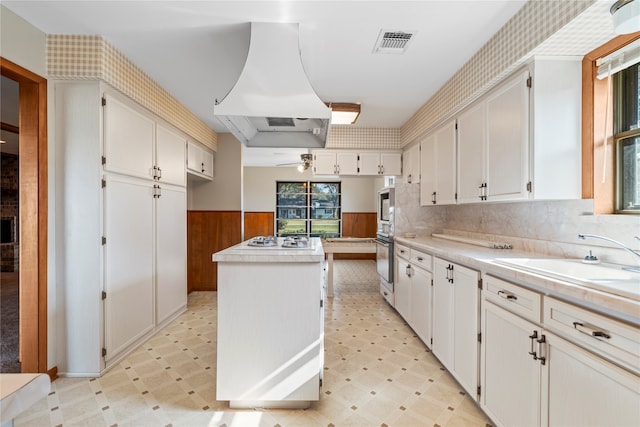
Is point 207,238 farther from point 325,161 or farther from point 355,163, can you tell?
point 355,163

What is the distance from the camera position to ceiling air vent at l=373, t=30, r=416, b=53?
2.06 metres

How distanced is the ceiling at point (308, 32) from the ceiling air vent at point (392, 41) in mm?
35

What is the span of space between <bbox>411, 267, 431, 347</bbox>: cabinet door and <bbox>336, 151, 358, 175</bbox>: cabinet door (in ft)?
5.86

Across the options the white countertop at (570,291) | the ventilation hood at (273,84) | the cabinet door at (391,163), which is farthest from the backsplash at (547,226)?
the ventilation hood at (273,84)

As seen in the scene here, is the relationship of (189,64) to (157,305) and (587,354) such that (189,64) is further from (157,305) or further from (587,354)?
(587,354)

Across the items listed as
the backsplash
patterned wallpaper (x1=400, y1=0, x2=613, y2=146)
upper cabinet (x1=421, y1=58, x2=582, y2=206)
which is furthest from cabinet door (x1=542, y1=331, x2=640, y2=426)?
patterned wallpaper (x1=400, y1=0, x2=613, y2=146)

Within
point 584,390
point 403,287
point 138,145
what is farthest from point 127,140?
point 584,390

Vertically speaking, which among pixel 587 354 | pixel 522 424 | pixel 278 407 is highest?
pixel 587 354

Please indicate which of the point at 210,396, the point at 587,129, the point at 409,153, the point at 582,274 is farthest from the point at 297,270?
the point at 409,153

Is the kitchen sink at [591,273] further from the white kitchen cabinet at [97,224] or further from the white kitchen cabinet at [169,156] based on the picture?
the white kitchen cabinet at [169,156]

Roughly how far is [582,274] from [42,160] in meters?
3.40

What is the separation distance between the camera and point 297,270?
73.5 inches

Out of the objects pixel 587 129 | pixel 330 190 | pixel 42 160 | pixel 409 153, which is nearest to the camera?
pixel 587 129

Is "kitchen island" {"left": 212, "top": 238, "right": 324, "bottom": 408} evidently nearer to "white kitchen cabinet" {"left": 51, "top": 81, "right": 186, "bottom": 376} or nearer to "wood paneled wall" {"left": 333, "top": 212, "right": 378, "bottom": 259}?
"white kitchen cabinet" {"left": 51, "top": 81, "right": 186, "bottom": 376}
